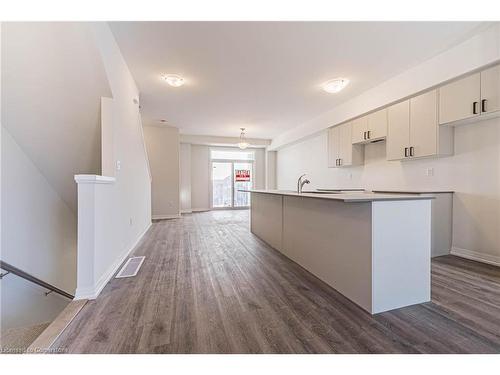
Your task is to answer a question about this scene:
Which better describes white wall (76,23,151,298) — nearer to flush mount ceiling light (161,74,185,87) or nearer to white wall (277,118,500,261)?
flush mount ceiling light (161,74,185,87)

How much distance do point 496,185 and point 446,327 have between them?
89.9 inches

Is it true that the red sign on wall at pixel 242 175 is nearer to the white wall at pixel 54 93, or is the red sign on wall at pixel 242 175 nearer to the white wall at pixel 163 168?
the white wall at pixel 163 168

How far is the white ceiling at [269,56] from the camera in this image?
2.34m

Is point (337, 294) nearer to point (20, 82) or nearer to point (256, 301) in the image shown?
point (256, 301)

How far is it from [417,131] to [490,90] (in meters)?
0.87

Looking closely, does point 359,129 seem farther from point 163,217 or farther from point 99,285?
point 163,217

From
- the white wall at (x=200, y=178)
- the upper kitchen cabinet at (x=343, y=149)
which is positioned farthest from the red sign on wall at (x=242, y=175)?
the upper kitchen cabinet at (x=343, y=149)

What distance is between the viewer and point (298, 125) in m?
6.45

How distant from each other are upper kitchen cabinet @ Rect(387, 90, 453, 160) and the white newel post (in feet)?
13.8

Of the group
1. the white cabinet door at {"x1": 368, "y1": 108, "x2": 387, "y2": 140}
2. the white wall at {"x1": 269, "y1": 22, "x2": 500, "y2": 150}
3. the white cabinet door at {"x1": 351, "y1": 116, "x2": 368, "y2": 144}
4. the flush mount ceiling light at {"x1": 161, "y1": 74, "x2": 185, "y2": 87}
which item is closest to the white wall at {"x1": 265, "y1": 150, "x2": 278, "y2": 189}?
the white wall at {"x1": 269, "y1": 22, "x2": 500, "y2": 150}

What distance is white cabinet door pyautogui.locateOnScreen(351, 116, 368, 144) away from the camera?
418cm

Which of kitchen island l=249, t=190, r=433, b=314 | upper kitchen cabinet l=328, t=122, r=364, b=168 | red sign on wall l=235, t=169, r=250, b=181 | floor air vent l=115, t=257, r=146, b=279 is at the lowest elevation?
floor air vent l=115, t=257, r=146, b=279

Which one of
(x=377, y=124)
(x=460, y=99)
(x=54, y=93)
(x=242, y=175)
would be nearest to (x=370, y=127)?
(x=377, y=124)
